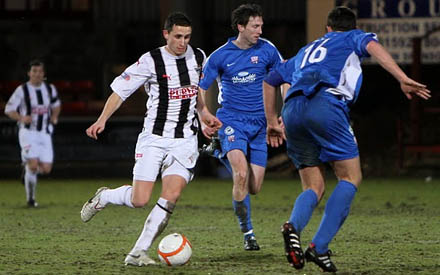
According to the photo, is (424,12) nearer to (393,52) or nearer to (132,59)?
(393,52)

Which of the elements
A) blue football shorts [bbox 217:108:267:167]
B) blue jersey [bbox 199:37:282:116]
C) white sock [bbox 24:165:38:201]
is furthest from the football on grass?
white sock [bbox 24:165:38:201]

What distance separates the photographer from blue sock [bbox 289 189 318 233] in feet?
23.2

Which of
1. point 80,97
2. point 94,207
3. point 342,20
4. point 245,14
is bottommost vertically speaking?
point 80,97

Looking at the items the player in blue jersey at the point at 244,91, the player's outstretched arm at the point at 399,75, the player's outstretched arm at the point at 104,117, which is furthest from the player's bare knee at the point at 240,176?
the player's outstretched arm at the point at 399,75

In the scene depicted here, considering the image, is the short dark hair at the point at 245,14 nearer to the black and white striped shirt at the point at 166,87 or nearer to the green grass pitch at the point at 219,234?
the black and white striped shirt at the point at 166,87

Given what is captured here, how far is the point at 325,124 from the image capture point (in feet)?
22.9

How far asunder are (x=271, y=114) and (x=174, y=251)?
3.96 ft

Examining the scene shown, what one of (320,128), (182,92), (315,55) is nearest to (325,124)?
(320,128)

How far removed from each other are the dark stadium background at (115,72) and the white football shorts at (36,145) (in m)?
5.39

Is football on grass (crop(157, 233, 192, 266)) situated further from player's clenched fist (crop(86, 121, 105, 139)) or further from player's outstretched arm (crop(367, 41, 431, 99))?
player's outstretched arm (crop(367, 41, 431, 99))

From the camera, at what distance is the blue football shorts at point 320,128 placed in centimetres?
698

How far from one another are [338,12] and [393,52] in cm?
1376

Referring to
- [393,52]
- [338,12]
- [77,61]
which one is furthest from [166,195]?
[77,61]

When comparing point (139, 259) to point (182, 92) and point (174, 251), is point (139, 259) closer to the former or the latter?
point (174, 251)
